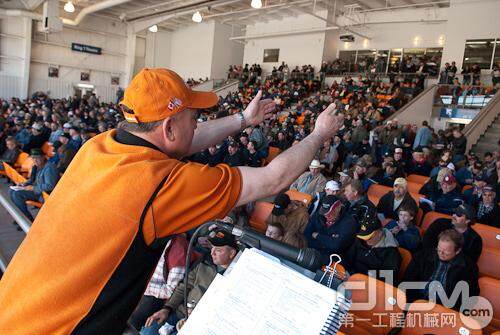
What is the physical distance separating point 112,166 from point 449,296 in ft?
10.7

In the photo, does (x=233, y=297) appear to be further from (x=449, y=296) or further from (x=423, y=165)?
(x=423, y=165)

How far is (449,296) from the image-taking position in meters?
3.20

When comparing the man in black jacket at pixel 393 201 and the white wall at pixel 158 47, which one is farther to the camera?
the white wall at pixel 158 47

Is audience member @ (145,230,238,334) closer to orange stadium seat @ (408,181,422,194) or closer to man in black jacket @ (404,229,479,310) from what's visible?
man in black jacket @ (404,229,479,310)

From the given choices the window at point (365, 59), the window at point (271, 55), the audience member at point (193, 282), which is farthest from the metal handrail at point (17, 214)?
the window at point (271, 55)

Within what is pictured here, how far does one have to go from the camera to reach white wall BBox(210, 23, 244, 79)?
76.4 feet

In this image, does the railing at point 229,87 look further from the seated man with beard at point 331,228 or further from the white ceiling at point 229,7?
the seated man with beard at point 331,228

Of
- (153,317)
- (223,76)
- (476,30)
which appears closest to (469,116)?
(476,30)

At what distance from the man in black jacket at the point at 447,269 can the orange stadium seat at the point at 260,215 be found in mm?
2181

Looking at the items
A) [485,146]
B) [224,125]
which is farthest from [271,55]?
[224,125]

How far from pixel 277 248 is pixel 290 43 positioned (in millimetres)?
21142

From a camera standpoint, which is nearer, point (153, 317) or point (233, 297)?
point (233, 297)

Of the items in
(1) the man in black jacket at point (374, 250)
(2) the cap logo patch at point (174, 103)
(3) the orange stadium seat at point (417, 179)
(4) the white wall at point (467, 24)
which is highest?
(4) the white wall at point (467, 24)

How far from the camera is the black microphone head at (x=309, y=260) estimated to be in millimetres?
827
